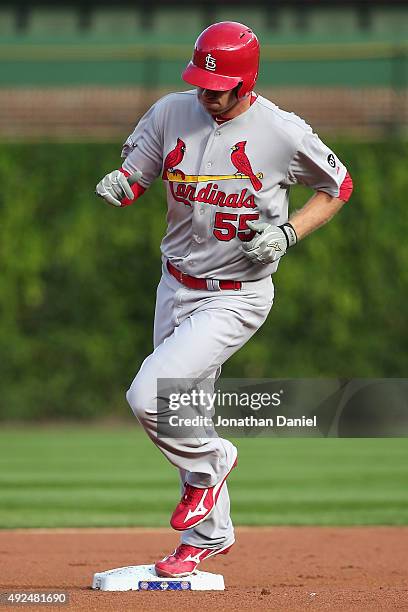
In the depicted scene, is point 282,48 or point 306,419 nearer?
point 306,419

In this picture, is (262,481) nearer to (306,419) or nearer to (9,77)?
(306,419)

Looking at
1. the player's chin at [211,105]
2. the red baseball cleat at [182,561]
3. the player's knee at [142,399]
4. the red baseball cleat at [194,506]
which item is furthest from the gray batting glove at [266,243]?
the red baseball cleat at [182,561]

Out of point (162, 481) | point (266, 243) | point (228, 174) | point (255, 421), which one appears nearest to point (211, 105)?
point (228, 174)

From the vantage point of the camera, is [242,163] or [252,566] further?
[252,566]

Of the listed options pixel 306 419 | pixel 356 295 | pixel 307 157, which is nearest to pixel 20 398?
pixel 356 295

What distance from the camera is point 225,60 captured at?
5.10 metres

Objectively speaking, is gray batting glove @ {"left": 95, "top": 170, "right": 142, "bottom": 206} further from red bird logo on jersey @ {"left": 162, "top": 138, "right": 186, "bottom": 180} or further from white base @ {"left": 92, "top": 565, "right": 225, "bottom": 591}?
white base @ {"left": 92, "top": 565, "right": 225, "bottom": 591}

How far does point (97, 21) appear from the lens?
2486 cm

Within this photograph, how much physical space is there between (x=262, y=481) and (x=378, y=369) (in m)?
4.22

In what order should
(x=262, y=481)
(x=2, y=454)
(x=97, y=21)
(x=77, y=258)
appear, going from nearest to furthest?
(x=262, y=481)
(x=2, y=454)
(x=77, y=258)
(x=97, y=21)

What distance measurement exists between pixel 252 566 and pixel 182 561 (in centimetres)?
134

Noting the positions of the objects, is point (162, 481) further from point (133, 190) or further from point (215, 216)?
point (215, 216)

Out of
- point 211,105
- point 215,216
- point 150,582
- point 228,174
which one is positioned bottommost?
point 150,582

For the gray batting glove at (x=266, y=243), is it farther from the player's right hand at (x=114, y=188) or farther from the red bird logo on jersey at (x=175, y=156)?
the player's right hand at (x=114, y=188)
